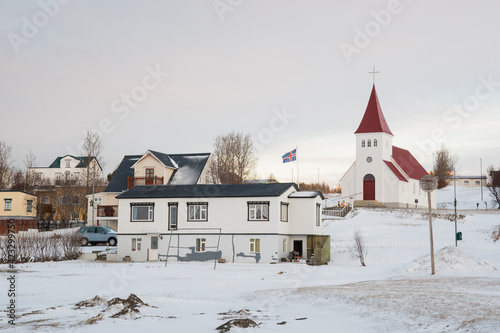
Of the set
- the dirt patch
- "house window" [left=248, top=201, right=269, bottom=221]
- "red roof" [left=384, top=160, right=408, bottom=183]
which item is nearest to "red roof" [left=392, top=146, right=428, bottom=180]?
"red roof" [left=384, top=160, right=408, bottom=183]

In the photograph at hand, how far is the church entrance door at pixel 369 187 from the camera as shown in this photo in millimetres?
81875

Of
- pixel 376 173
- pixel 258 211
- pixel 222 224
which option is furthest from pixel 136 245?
pixel 376 173

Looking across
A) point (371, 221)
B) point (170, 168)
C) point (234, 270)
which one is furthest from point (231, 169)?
point (234, 270)

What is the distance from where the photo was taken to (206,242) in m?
46.9

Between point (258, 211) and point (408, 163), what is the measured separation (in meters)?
51.8

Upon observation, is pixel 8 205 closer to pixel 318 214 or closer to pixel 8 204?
pixel 8 204

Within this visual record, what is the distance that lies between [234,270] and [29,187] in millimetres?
69931

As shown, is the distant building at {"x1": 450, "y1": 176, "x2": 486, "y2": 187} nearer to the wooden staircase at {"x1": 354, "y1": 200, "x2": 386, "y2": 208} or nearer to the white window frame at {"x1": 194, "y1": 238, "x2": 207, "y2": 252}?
the wooden staircase at {"x1": 354, "y1": 200, "x2": 386, "y2": 208}

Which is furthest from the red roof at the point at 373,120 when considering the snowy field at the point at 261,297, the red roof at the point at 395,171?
the snowy field at the point at 261,297

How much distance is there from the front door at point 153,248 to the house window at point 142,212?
1.73 metres

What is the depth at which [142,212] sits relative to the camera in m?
49.1

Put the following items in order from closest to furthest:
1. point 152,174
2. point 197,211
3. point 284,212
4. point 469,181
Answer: point 284,212 → point 197,211 → point 152,174 → point 469,181

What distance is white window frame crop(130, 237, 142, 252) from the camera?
48.3m

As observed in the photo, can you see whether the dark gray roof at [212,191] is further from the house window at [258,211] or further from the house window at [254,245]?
the house window at [254,245]
